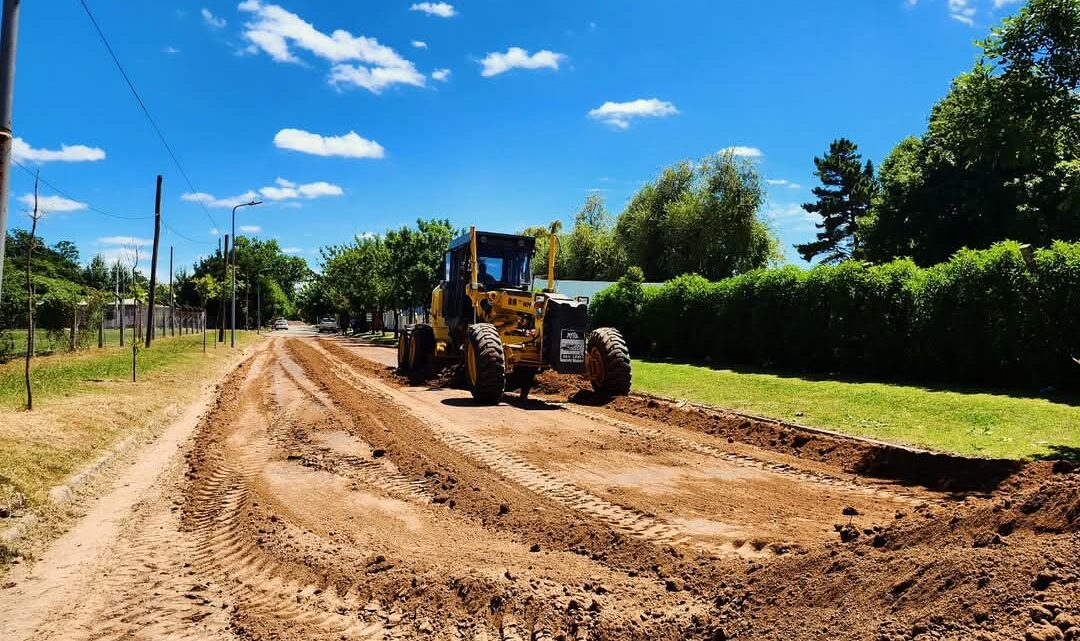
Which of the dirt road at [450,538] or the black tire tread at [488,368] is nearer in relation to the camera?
the dirt road at [450,538]

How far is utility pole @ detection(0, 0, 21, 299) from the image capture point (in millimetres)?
5668

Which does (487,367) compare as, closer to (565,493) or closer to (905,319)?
(565,493)

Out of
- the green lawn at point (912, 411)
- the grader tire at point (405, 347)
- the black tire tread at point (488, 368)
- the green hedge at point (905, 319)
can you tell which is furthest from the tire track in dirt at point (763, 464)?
the grader tire at point (405, 347)

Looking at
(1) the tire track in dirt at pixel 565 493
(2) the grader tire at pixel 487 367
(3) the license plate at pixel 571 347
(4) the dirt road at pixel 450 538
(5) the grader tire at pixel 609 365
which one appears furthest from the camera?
(5) the grader tire at pixel 609 365

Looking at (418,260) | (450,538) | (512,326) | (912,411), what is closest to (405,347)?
(512,326)

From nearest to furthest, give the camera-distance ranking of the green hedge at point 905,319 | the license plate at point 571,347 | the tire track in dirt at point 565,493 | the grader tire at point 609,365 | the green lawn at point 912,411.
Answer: the tire track in dirt at point 565,493
the green lawn at point 912,411
the green hedge at point 905,319
the license plate at point 571,347
the grader tire at point 609,365

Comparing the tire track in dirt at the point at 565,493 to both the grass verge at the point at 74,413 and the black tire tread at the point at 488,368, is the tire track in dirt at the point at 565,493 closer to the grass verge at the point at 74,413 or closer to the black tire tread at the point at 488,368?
the black tire tread at the point at 488,368

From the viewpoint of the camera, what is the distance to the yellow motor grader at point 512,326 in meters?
13.0

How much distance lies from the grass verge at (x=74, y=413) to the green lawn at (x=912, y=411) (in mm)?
9492

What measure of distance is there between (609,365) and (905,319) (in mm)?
7564

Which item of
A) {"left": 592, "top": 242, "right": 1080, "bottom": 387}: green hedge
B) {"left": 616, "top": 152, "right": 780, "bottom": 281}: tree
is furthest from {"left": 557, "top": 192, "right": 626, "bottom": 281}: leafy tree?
{"left": 592, "top": 242, "right": 1080, "bottom": 387}: green hedge

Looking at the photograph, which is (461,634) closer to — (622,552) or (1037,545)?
(622,552)

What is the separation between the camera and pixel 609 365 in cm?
1385

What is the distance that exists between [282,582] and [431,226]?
42956 millimetres
